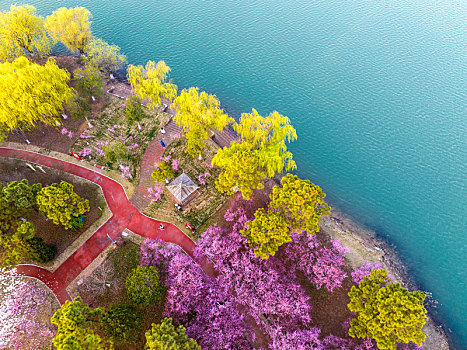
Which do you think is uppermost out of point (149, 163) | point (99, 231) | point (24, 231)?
point (149, 163)

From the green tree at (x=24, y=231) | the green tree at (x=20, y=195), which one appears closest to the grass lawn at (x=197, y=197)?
the green tree at (x=24, y=231)

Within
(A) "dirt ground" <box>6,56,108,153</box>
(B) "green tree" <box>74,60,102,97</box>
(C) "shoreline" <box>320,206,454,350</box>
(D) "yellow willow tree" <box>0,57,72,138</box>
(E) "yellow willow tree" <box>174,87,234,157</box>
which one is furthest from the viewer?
(B) "green tree" <box>74,60,102,97</box>

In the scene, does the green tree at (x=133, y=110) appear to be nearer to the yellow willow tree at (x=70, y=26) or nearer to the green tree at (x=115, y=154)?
the green tree at (x=115, y=154)

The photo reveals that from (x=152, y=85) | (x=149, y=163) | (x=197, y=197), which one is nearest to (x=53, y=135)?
(x=149, y=163)

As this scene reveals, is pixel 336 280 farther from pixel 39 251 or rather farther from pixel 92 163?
pixel 92 163

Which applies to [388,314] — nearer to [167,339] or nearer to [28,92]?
[167,339]

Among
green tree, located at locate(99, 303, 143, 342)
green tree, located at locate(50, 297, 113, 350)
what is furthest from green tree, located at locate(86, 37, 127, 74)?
green tree, located at locate(99, 303, 143, 342)

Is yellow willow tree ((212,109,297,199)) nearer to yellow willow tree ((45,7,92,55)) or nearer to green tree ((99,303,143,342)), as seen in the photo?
green tree ((99,303,143,342))
